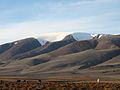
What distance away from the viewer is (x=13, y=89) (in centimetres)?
3872

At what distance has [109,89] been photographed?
37.9m

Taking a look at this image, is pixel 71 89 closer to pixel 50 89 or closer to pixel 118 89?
pixel 50 89

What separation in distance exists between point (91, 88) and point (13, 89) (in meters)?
7.45

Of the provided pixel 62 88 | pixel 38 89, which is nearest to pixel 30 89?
pixel 38 89

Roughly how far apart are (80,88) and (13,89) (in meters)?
6.40

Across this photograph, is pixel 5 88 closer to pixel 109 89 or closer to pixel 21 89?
pixel 21 89

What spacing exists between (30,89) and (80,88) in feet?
16.1

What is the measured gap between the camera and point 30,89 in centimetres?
3819

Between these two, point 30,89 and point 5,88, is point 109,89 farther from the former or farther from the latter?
point 5,88

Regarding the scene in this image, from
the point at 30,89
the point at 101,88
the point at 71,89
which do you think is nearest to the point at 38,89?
the point at 30,89

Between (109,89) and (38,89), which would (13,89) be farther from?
(109,89)

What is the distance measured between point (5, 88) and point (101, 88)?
30.3 ft

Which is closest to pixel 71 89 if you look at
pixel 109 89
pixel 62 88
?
pixel 62 88

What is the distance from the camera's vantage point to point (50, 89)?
38.6m
